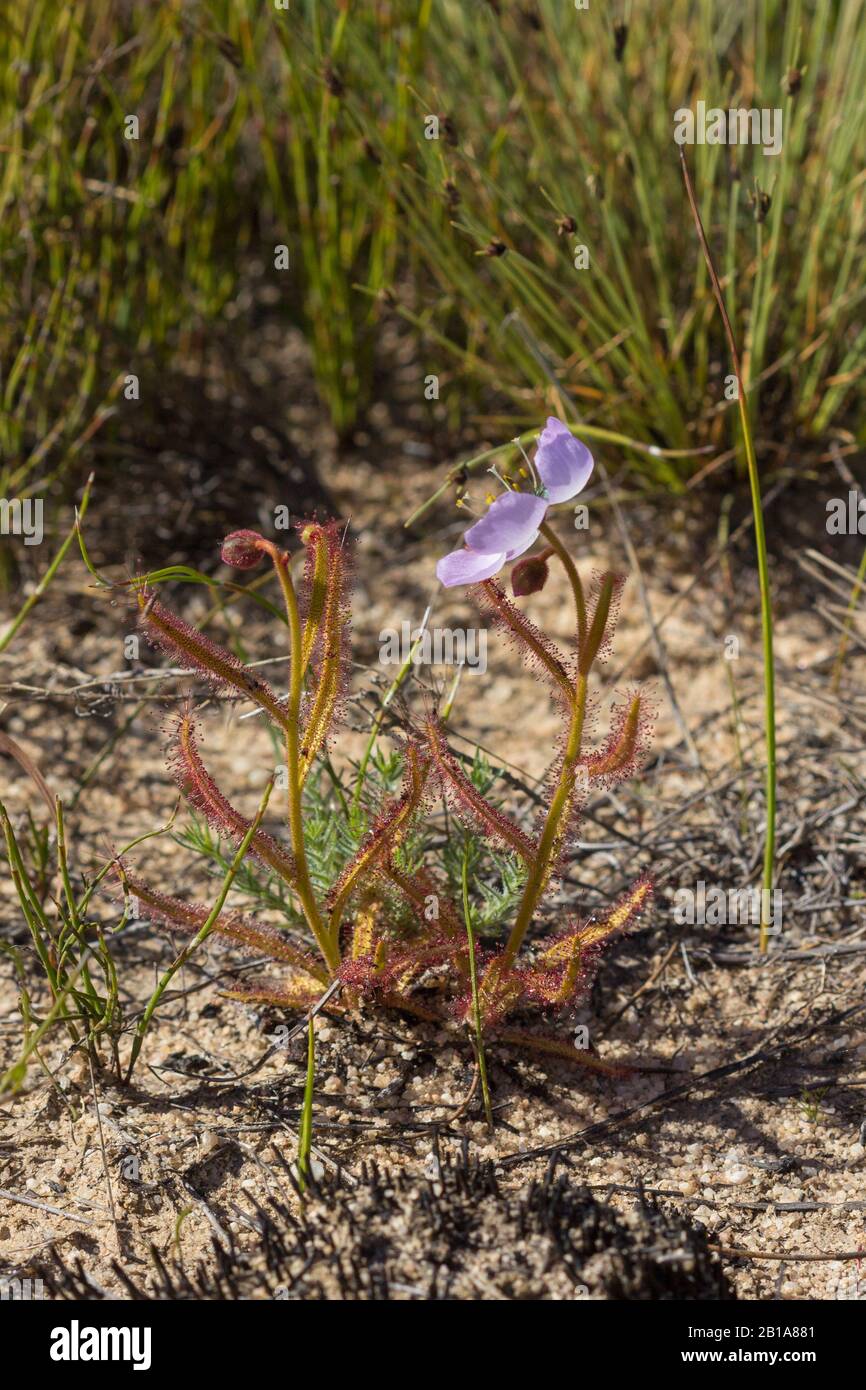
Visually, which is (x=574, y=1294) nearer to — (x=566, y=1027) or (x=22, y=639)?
(x=566, y=1027)

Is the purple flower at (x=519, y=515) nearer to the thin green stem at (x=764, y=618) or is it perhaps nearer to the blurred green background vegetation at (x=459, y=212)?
the thin green stem at (x=764, y=618)

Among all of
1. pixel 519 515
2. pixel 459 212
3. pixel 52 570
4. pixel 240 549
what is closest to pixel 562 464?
pixel 519 515

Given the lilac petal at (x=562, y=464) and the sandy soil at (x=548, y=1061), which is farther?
the sandy soil at (x=548, y=1061)

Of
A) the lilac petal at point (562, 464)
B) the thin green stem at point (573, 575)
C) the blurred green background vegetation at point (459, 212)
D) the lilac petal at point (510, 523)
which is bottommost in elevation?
the thin green stem at point (573, 575)

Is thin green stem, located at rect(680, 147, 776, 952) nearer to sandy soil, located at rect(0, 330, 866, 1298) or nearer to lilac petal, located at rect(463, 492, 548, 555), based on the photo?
sandy soil, located at rect(0, 330, 866, 1298)

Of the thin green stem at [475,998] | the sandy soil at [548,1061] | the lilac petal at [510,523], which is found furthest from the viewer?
the sandy soil at [548,1061]

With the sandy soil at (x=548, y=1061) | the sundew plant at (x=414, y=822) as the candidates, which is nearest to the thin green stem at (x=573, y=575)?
the sundew plant at (x=414, y=822)
